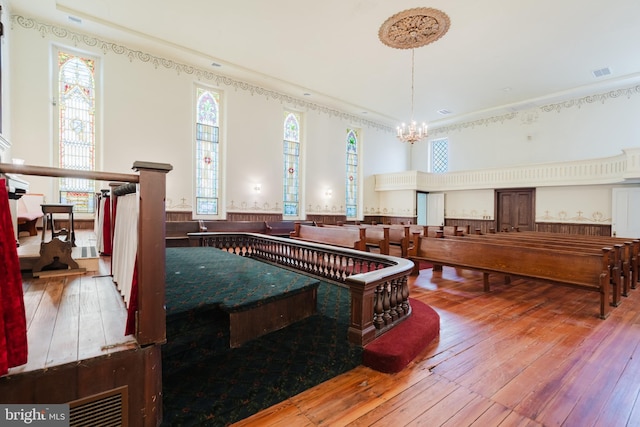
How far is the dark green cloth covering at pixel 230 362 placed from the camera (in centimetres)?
172

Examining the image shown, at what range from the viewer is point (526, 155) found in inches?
410

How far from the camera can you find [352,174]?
11883 millimetres

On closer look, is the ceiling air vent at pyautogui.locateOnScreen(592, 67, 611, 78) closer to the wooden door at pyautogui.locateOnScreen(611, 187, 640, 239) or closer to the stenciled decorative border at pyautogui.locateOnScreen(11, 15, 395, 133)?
the wooden door at pyautogui.locateOnScreen(611, 187, 640, 239)

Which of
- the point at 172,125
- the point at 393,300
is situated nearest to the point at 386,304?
the point at 393,300

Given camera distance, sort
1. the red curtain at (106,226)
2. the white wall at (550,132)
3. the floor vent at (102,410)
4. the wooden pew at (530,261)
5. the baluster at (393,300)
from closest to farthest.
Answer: the floor vent at (102,410) < the baluster at (393,300) < the red curtain at (106,226) < the wooden pew at (530,261) < the white wall at (550,132)

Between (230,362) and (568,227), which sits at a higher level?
(568,227)

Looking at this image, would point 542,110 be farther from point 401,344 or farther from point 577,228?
point 401,344

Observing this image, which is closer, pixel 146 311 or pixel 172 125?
pixel 146 311

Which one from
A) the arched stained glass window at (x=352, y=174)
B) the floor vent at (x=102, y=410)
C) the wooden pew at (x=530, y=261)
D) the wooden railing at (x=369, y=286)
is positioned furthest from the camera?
the arched stained glass window at (x=352, y=174)

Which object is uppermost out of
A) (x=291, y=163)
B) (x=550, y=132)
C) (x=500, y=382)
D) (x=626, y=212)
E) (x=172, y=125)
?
(x=550, y=132)

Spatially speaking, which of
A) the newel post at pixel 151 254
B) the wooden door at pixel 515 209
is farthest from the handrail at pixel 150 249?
the wooden door at pixel 515 209

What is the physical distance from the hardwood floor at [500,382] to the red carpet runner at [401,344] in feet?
0.21

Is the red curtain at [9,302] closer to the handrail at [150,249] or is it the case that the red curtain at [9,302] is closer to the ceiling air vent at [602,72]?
the handrail at [150,249]

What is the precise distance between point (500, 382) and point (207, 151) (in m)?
8.13
